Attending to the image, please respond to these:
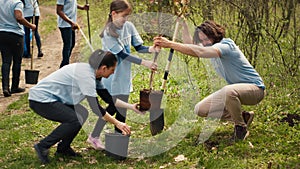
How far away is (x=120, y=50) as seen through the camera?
545 cm

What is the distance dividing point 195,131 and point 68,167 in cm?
164

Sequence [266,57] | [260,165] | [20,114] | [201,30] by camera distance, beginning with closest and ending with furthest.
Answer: [260,165], [201,30], [20,114], [266,57]

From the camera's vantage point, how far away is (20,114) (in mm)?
7098

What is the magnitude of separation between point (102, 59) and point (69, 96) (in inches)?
22.1

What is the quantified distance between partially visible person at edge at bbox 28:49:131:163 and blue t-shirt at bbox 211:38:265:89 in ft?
3.98

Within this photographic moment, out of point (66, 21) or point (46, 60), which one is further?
point (46, 60)

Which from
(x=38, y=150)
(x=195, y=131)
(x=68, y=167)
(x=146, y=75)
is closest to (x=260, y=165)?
(x=195, y=131)

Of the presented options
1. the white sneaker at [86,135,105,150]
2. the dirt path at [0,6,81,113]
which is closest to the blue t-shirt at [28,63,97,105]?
the white sneaker at [86,135,105,150]

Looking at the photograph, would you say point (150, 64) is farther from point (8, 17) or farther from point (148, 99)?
point (8, 17)

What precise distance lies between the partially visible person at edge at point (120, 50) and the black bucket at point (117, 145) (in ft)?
Result: 0.89

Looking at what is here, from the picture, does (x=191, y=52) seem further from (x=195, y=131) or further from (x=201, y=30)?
(x=195, y=131)

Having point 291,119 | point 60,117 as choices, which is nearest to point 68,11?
point 60,117

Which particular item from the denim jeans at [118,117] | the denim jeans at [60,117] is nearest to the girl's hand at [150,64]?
the denim jeans at [118,117]

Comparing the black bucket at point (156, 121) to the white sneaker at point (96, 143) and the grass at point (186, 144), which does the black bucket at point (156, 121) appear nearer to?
the grass at point (186, 144)
